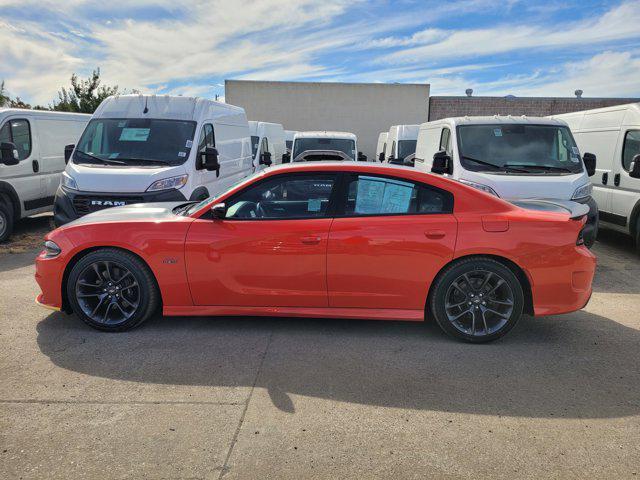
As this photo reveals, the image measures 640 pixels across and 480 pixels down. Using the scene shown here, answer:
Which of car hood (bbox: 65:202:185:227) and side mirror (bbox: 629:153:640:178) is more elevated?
side mirror (bbox: 629:153:640:178)

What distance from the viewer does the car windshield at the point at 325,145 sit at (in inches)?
444

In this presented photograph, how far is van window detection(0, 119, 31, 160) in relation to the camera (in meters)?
8.44

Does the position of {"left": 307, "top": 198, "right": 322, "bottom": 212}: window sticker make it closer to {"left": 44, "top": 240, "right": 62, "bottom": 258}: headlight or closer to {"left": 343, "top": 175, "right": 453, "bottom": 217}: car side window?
{"left": 343, "top": 175, "right": 453, "bottom": 217}: car side window

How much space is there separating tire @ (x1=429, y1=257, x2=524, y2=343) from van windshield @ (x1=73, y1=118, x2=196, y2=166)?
4.60 meters

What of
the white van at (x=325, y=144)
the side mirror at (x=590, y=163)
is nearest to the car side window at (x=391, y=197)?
the side mirror at (x=590, y=163)

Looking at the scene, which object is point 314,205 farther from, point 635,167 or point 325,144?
point 325,144

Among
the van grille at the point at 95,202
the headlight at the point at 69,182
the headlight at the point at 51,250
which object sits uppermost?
the headlight at the point at 69,182

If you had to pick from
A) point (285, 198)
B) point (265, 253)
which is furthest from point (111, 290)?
point (285, 198)

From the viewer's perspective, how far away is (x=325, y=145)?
37.2 feet

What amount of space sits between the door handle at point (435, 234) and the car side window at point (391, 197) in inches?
7.8

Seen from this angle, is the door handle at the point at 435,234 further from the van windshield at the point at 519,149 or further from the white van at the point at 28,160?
the white van at the point at 28,160

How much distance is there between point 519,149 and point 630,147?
2256mm

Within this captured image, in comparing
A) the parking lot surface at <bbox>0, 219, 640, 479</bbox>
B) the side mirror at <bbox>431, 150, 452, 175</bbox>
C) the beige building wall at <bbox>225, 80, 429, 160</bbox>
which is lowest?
the parking lot surface at <bbox>0, 219, 640, 479</bbox>

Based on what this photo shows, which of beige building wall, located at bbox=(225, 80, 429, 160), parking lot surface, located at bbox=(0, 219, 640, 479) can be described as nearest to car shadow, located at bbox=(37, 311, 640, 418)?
parking lot surface, located at bbox=(0, 219, 640, 479)
